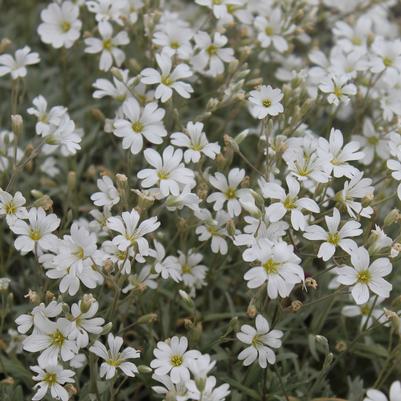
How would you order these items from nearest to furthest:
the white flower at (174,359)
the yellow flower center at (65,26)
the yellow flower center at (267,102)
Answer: the white flower at (174,359) → the yellow flower center at (267,102) → the yellow flower center at (65,26)

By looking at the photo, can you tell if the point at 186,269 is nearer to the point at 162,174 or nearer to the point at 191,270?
the point at 191,270

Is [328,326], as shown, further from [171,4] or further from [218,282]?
[171,4]

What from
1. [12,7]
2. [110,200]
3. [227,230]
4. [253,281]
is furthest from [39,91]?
[253,281]

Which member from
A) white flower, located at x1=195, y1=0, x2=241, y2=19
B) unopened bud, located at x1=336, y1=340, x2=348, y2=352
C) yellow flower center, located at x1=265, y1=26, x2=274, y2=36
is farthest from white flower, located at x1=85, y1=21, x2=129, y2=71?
unopened bud, located at x1=336, y1=340, x2=348, y2=352

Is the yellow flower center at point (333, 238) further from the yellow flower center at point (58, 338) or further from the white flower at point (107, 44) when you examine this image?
the white flower at point (107, 44)

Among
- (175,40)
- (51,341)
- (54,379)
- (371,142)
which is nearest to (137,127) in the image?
(175,40)

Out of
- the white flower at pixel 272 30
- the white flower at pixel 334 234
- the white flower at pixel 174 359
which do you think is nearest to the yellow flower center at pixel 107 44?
the white flower at pixel 272 30
